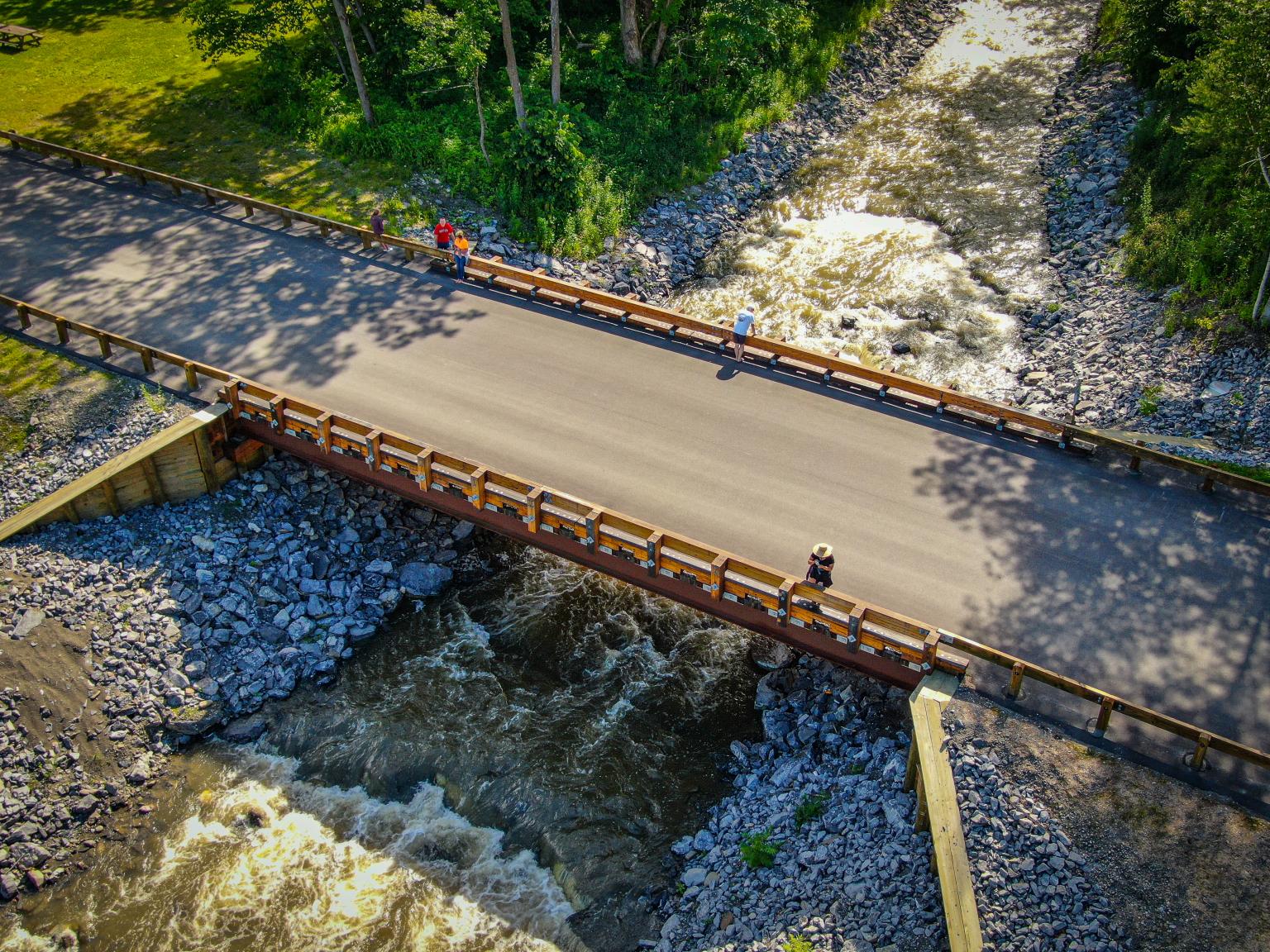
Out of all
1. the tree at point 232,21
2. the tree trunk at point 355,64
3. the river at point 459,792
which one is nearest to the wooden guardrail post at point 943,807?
the river at point 459,792

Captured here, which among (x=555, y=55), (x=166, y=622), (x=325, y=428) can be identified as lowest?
(x=166, y=622)

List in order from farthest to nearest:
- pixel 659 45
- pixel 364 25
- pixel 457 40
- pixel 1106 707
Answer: pixel 659 45, pixel 364 25, pixel 457 40, pixel 1106 707

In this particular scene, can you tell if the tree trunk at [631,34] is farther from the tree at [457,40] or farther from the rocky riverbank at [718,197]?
the tree at [457,40]

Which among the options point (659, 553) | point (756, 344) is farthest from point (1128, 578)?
point (756, 344)

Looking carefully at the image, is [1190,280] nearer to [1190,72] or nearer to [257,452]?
[1190,72]

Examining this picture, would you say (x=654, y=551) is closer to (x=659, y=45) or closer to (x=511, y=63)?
(x=511, y=63)
